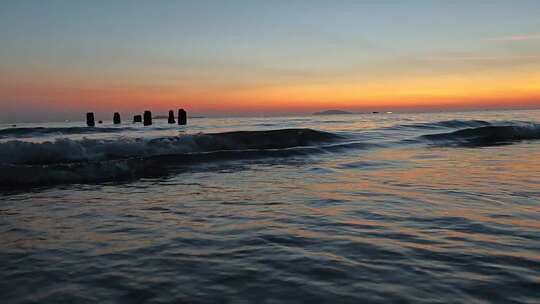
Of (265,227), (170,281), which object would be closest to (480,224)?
(265,227)

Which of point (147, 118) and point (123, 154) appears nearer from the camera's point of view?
point (123, 154)

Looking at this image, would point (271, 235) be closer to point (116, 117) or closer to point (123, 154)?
point (123, 154)

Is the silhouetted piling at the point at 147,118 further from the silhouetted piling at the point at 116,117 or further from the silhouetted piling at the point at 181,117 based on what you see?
the silhouetted piling at the point at 116,117

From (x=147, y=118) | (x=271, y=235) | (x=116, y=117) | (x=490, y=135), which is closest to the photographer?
(x=271, y=235)

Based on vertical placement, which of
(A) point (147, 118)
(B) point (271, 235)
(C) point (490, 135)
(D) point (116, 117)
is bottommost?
(B) point (271, 235)

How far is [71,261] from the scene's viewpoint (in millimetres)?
3098

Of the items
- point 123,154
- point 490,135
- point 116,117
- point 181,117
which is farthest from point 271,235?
point 116,117

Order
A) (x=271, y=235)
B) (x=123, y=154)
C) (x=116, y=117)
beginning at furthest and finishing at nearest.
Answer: (x=116, y=117) → (x=123, y=154) → (x=271, y=235)

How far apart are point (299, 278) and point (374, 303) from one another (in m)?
0.55

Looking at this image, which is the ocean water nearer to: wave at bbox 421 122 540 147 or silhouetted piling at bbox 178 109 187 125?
wave at bbox 421 122 540 147

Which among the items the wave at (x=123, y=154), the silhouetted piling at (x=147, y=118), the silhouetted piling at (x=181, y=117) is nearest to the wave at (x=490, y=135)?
the wave at (x=123, y=154)

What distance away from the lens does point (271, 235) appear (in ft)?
12.4

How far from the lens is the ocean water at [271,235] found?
8.27 feet

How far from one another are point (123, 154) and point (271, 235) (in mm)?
9234
